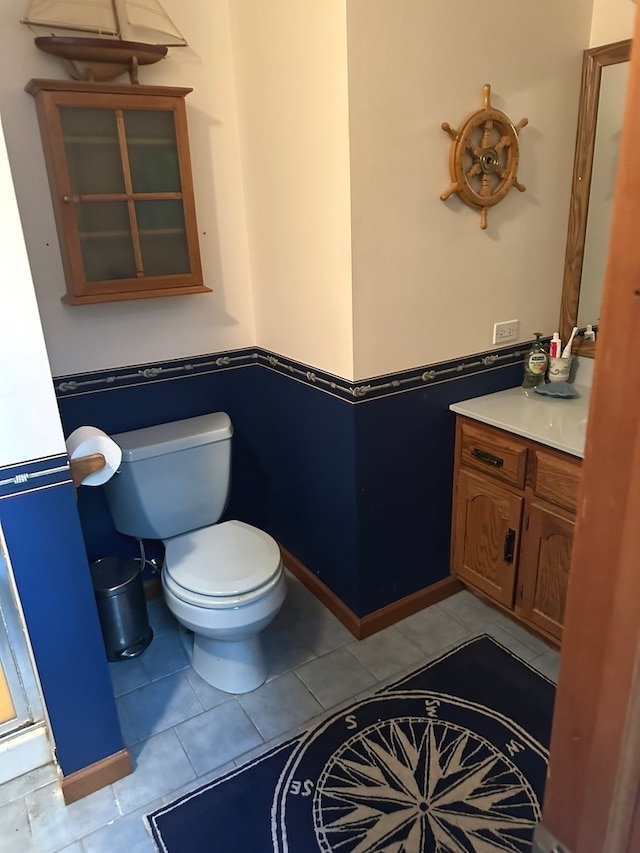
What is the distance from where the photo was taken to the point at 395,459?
2102 mm

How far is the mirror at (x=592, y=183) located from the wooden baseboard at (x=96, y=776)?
186 cm

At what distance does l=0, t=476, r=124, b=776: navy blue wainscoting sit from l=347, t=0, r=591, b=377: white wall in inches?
38.3

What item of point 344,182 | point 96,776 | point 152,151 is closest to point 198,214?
point 152,151

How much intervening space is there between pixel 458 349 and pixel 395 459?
0.44 m

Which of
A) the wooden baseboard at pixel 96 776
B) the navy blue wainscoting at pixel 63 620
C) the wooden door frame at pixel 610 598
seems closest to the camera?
the wooden door frame at pixel 610 598

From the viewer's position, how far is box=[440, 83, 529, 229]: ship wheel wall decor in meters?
1.88

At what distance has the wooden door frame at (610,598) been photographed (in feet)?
1.42

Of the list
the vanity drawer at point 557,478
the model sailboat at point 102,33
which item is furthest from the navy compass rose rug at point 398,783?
the model sailboat at point 102,33

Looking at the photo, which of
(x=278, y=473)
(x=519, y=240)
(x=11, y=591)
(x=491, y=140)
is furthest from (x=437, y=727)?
(x=491, y=140)

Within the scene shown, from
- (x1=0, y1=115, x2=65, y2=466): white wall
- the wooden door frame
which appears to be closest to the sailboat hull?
(x1=0, y1=115, x2=65, y2=466): white wall

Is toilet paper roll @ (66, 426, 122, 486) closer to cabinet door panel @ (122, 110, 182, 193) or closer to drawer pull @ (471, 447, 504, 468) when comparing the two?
cabinet door panel @ (122, 110, 182, 193)

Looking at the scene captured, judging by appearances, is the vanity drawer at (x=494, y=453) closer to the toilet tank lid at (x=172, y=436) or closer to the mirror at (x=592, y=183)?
the mirror at (x=592, y=183)

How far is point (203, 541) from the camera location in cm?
212

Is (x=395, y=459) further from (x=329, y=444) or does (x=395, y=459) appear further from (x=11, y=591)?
(x=11, y=591)
